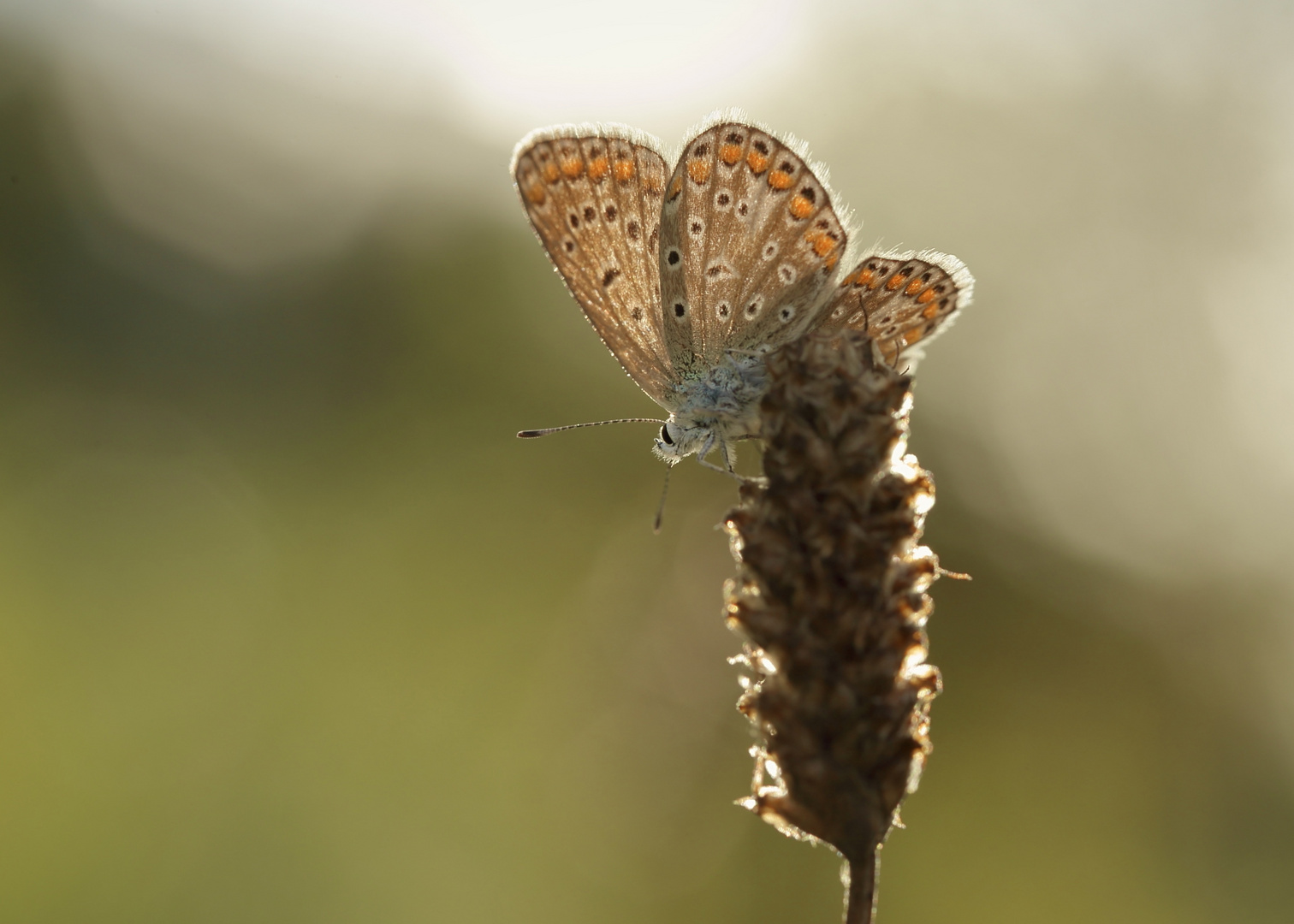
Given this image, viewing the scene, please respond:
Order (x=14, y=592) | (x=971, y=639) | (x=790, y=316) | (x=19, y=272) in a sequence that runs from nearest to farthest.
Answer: (x=790, y=316), (x=14, y=592), (x=971, y=639), (x=19, y=272)

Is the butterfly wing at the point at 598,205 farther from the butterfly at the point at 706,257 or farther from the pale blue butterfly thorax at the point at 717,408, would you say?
the pale blue butterfly thorax at the point at 717,408

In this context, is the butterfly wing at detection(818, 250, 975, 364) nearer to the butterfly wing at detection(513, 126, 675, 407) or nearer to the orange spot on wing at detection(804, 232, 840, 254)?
the orange spot on wing at detection(804, 232, 840, 254)

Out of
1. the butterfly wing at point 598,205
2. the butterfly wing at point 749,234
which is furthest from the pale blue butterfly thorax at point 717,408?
the butterfly wing at point 598,205

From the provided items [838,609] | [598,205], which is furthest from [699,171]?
[838,609]

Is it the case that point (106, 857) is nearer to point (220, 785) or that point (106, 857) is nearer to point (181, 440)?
point (220, 785)

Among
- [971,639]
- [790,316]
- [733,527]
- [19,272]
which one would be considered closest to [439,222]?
[19,272]

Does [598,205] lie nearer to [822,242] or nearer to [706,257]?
[706,257]
